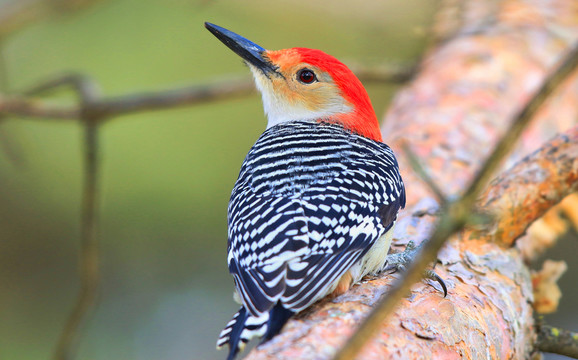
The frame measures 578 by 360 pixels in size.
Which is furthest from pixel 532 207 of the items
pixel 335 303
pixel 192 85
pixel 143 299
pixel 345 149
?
pixel 143 299

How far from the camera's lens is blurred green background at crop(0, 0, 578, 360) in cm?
673

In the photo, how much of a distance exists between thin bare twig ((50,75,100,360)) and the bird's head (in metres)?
1.10

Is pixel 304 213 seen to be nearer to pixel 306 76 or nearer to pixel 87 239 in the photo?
pixel 306 76

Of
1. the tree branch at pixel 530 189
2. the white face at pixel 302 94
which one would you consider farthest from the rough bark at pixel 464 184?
the white face at pixel 302 94

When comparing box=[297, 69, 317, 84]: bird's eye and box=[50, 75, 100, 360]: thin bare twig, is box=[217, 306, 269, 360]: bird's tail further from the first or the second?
box=[297, 69, 317, 84]: bird's eye

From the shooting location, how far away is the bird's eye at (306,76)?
150 inches

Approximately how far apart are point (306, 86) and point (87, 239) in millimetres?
1659

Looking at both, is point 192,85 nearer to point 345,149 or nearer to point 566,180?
point 345,149

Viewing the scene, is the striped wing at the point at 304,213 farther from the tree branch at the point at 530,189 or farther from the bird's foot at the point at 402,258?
the tree branch at the point at 530,189

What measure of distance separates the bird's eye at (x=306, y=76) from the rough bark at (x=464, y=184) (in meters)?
0.85

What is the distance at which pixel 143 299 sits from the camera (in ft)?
24.6

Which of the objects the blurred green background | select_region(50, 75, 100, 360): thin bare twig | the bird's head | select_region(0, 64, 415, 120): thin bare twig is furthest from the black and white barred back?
the blurred green background

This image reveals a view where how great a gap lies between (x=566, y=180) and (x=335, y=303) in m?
1.62

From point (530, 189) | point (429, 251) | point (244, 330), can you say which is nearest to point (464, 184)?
point (530, 189)
